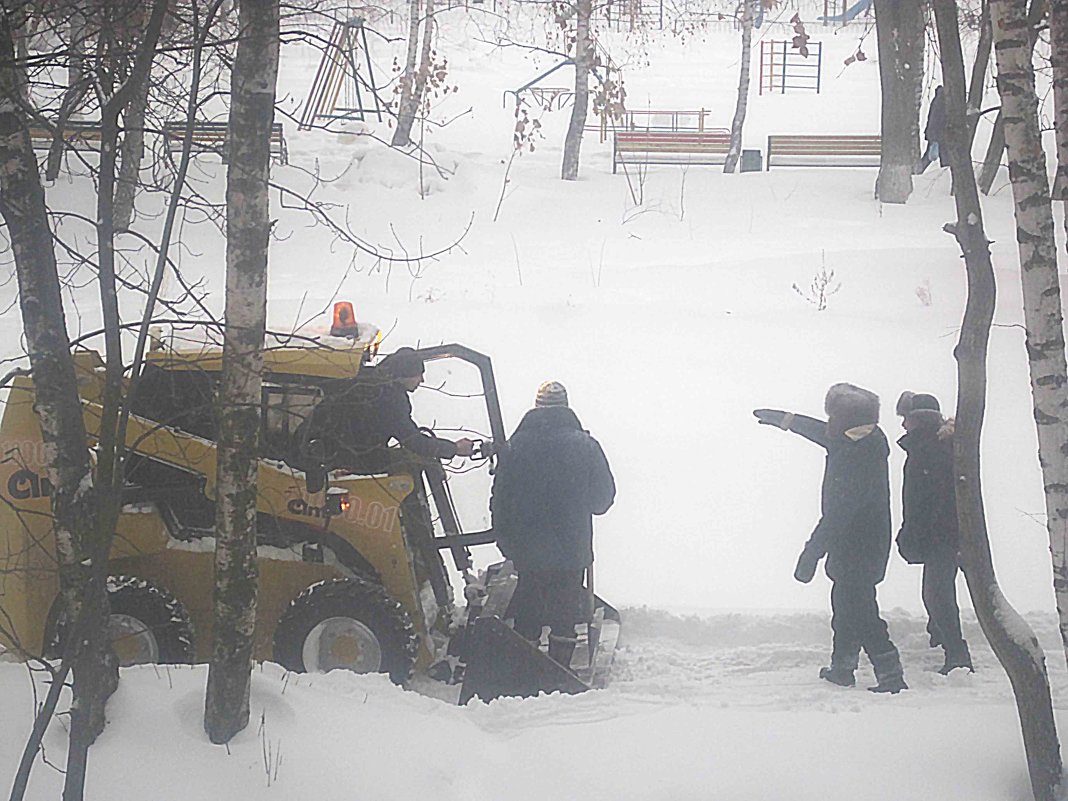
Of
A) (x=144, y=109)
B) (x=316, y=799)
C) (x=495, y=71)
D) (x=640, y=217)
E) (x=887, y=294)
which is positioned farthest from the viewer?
(x=495, y=71)

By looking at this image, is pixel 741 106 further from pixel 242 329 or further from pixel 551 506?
pixel 242 329

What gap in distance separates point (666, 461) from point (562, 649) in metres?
3.61

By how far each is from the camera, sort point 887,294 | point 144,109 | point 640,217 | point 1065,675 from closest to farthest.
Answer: point 144,109, point 1065,675, point 887,294, point 640,217

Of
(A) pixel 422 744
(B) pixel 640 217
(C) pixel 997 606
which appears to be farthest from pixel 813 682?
(B) pixel 640 217

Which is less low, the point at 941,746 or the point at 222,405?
the point at 222,405

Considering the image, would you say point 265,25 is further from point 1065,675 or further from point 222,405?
point 1065,675

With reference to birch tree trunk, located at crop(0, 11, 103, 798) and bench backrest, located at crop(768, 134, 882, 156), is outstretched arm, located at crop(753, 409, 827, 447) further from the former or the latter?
bench backrest, located at crop(768, 134, 882, 156)

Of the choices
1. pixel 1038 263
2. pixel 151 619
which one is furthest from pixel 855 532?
pixel 151 619

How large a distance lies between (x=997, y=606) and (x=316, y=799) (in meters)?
2.62

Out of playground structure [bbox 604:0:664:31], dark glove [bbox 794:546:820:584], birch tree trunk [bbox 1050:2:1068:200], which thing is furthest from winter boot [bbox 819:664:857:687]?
playground structure [bbox 604:0:664:31]

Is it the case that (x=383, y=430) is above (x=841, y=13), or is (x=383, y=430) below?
below

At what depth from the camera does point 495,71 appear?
32.2 meters

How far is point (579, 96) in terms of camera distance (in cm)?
1870

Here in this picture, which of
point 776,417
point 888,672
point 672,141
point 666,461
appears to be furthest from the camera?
point 672,141
